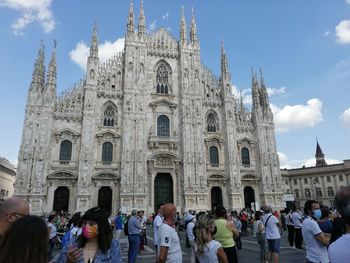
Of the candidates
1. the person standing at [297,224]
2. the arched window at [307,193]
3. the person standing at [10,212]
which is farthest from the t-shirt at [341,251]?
the arched window at [307,193]

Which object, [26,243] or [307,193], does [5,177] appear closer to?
[26,243]

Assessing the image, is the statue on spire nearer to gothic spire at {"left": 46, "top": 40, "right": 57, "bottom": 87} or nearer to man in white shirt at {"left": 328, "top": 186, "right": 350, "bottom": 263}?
gothic spire at {"left": 46, "top": 40, "right": 57, "bottom": 87}

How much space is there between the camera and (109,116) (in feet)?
93.2

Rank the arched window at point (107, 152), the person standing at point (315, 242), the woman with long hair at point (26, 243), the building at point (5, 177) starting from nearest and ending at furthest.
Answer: the woman with long hair at point (26, 243) → the person standing at point (315, 242) → the arched window at point (107, 152) → the building at point (5, 177)

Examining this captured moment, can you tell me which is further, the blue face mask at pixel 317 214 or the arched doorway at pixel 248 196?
the arched doorway at pixel 248 196

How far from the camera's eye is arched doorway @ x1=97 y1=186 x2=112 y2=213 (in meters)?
26.1

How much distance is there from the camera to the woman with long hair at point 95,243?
2.93 metres

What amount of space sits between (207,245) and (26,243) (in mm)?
2870

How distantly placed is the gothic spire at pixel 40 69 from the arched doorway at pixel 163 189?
15.3 metres

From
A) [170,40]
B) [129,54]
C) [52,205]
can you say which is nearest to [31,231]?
[52,205]

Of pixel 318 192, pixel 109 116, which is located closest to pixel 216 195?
pixel 109 116

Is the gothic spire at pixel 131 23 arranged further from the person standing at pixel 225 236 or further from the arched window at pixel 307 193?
the arched window at pixel 307 193

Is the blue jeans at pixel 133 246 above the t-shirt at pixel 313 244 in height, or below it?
below

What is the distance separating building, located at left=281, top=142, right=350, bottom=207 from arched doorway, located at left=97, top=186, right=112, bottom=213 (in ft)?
116
